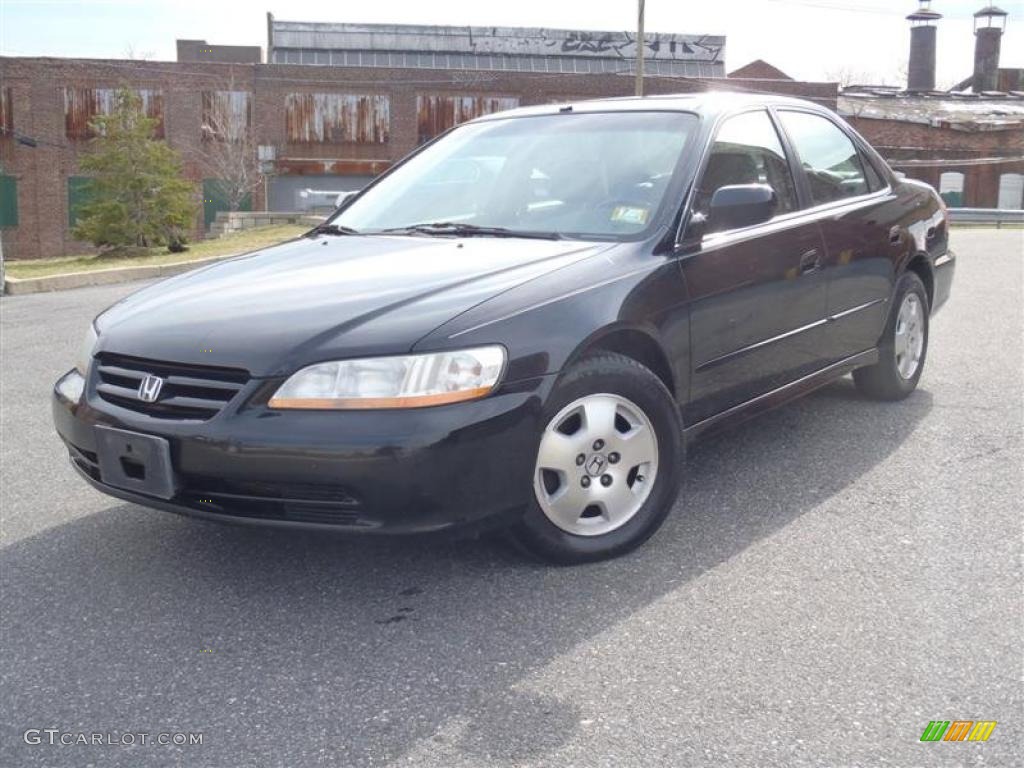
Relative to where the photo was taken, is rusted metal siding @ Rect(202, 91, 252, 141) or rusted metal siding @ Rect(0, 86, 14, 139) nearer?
rusted metal siding @ Rect(0, 86, 14, 139)

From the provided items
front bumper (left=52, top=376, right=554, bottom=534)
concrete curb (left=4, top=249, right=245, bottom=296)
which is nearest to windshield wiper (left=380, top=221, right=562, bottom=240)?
front bumper (left=52, top=376, right=554, bottom=534)

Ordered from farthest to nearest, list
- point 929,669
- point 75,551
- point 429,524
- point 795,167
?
point 795,167 < point 75,551 < point 429,524 < point 929,669

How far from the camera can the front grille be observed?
129 inches

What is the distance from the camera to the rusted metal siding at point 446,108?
4538 centimetres

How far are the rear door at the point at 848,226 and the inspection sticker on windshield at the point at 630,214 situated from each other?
1.17 m

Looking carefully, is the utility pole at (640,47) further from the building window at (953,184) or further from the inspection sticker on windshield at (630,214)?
the inspection sticker on windshield at (630,214)

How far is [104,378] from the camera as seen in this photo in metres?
3.63

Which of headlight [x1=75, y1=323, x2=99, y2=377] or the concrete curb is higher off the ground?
headlight [x1=75, y1=323, x2=99, y2=377]

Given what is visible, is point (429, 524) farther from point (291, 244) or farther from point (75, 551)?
point (291, 244)

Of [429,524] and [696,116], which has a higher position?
[696,116]

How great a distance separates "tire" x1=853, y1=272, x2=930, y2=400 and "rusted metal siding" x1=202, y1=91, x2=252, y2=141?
131 feet

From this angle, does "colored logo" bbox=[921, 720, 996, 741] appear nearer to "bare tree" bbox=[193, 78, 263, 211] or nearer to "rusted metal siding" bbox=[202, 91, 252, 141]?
"bare tree" bbox=[193, 78, 263, 211]

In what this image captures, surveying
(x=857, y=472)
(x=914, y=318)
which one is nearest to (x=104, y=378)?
(x=857, y=472)

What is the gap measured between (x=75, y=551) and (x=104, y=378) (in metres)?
0.73
